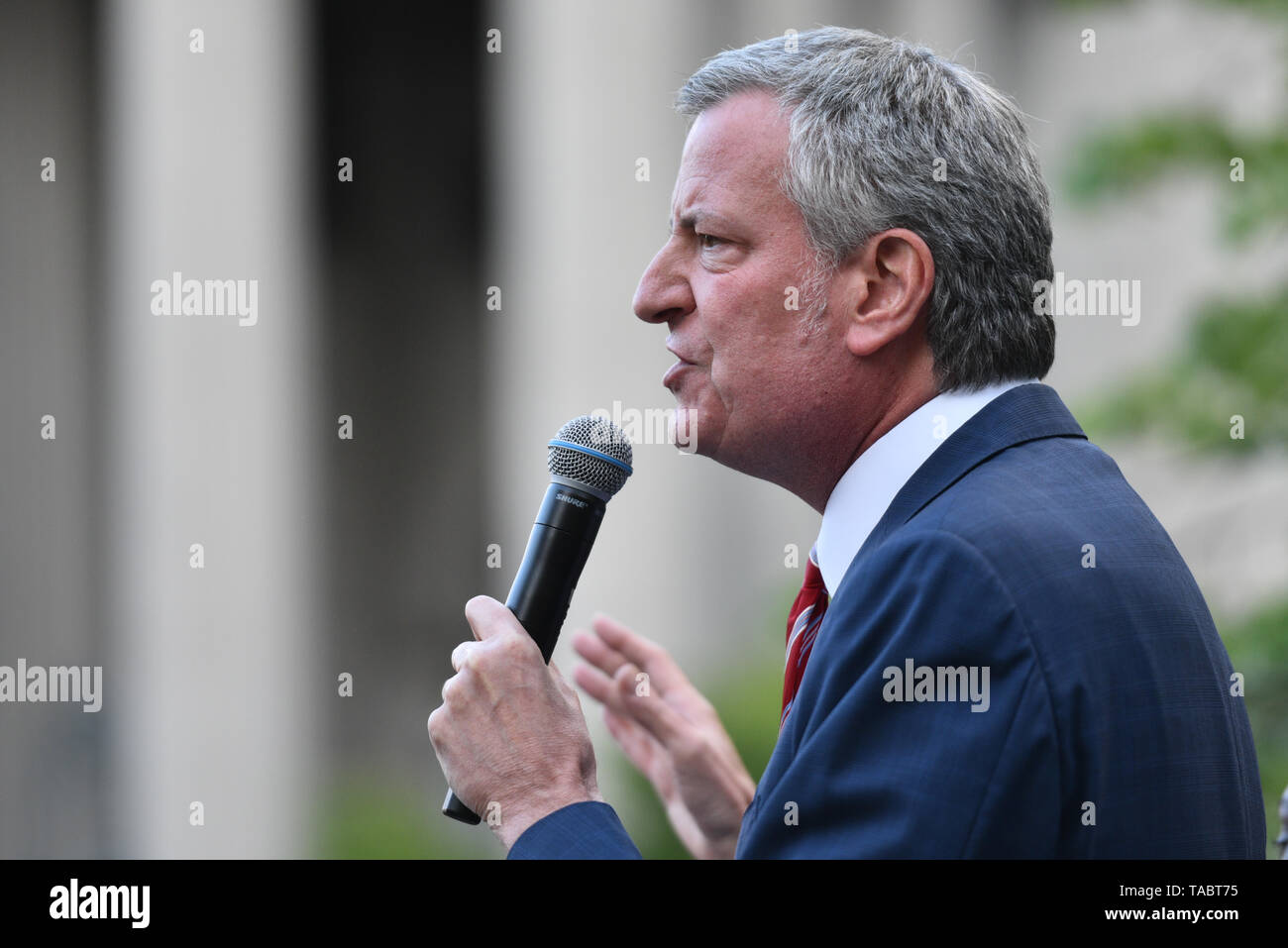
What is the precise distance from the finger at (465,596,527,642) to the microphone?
0.14 feet

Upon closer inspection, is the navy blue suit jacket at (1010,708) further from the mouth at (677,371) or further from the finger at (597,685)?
the finger at (597,685)

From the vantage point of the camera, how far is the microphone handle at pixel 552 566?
7.22ft

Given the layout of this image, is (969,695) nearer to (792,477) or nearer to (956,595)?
(956,595)

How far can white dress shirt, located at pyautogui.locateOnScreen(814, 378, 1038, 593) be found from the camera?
7.14 feet

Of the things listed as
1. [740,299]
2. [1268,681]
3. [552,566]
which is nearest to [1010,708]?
[552,566]

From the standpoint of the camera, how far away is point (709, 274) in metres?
2.39

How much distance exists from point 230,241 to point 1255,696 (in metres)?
7.15

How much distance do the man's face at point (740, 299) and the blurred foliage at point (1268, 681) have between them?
12.2 ft

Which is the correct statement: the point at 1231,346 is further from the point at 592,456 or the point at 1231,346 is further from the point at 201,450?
the point at 201,450

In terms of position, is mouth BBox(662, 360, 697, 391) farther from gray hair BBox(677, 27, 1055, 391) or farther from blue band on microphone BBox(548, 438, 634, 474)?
gray hair BBox(677, 27, 1055, 391)

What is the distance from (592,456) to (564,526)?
146mm

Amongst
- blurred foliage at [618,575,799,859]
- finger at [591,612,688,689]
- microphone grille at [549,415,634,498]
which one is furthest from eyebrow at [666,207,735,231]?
blurred foliage at [618,575,799,859]
